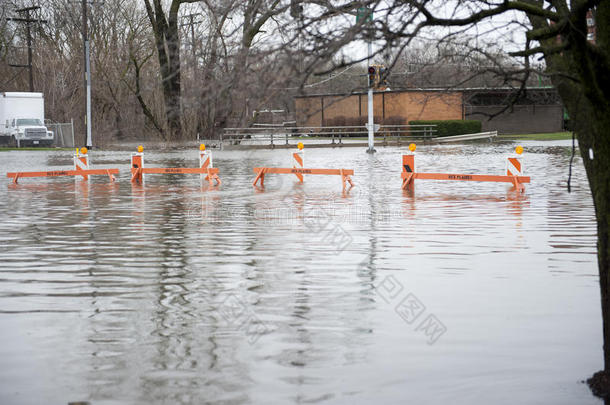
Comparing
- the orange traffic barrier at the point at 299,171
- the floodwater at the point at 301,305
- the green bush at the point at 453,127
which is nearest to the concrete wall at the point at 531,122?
the green bush at the point at 453,127

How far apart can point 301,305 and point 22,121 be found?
2046 inches

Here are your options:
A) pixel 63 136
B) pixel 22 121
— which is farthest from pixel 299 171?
pixel 63 136

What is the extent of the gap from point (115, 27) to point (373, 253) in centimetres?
5884

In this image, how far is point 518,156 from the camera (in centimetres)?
1998

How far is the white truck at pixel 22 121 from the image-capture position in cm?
5647

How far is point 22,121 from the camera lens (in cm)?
5706

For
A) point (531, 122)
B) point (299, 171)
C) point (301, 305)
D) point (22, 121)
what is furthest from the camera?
point (531, 122)

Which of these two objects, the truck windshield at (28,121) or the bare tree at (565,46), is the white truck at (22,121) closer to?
the truck windshield at (28,121)

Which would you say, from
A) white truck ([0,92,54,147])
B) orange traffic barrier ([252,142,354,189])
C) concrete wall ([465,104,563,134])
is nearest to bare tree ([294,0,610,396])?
orange traffic barrier ([252,142,354,189])

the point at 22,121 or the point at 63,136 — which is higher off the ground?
the point at 22,121

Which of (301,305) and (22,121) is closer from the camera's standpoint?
(301,305)

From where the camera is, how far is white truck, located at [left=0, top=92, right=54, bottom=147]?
5647cm

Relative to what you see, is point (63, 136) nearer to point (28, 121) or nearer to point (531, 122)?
point (28, 121)

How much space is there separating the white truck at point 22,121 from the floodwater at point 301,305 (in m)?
41.1
